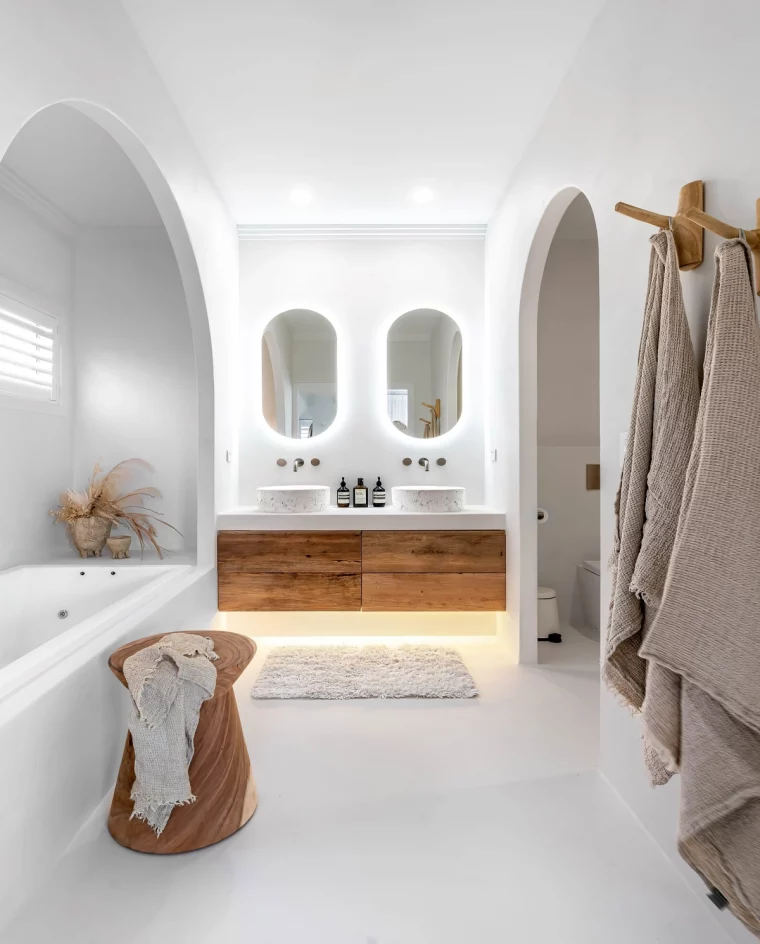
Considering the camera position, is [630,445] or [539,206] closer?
[630,445]

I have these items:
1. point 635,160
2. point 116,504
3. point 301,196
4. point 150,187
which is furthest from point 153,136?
point 116,504

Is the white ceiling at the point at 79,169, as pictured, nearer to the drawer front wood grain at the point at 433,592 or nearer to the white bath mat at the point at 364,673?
the drawer front wood grain at the point at 433,592

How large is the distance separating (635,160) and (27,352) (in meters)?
2.91

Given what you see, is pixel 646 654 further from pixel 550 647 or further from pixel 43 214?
pixel 43 214

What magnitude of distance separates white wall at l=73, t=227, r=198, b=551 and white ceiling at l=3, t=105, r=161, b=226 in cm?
21

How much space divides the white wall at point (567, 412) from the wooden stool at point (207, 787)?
2526mm

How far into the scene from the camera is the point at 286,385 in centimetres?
384

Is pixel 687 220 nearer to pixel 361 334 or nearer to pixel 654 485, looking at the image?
pixel 654 485

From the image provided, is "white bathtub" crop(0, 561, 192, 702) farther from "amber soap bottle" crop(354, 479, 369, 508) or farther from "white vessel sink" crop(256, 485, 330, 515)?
"amber soap bottle" crop(354, 479, 369, 508)

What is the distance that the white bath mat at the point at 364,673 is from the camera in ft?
8.47

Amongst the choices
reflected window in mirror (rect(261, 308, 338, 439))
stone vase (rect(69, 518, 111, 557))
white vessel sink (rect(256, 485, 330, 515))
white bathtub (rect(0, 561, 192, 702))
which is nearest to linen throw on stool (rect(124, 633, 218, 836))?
white bathtub (rect(0, 561, 192, 702))

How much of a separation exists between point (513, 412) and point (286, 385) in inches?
60.5

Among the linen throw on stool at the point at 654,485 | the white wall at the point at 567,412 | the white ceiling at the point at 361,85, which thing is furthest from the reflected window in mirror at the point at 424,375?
the linen throw on stool at the point at 654,485

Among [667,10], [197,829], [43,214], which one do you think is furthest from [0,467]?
[667,10]
